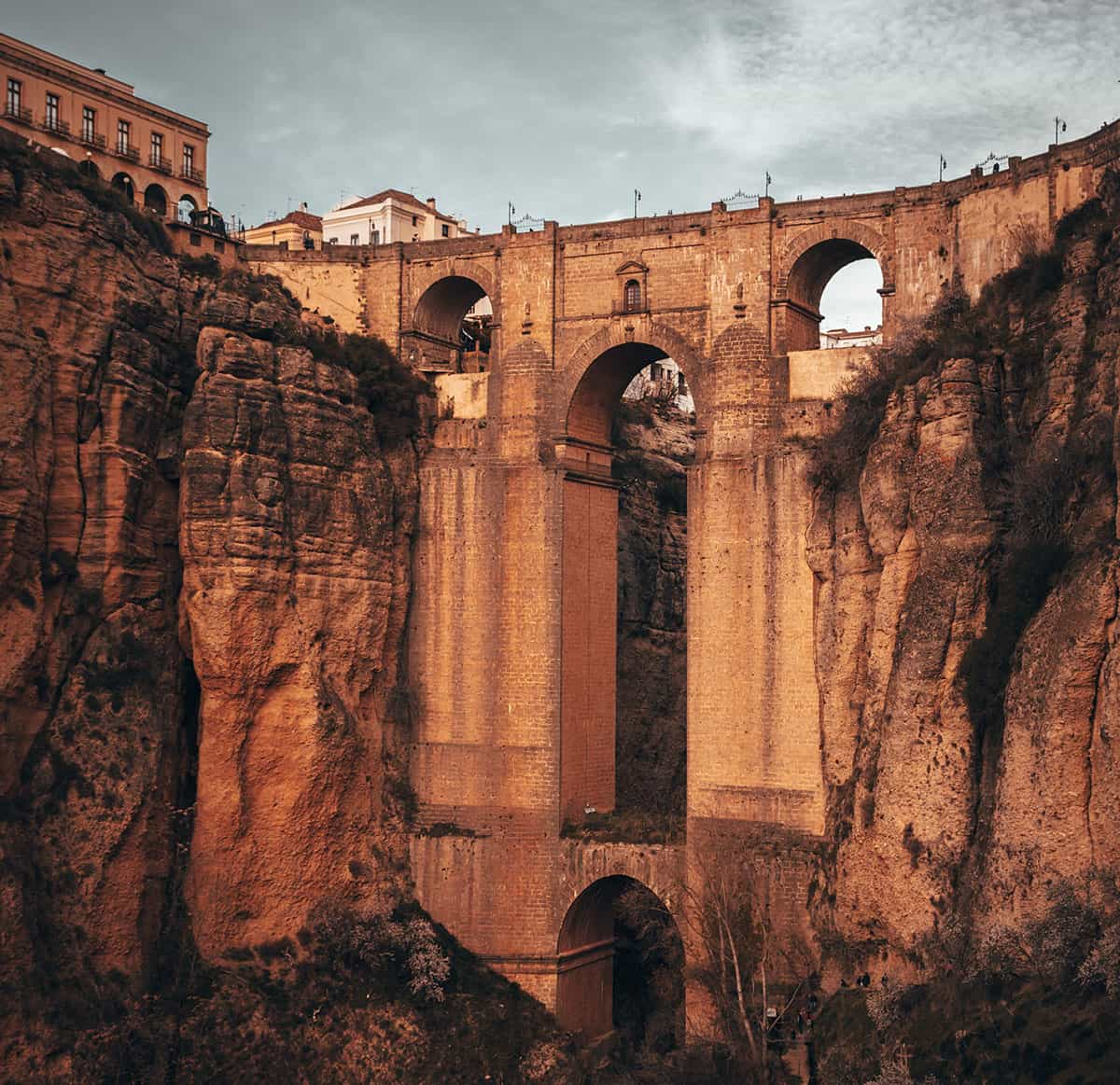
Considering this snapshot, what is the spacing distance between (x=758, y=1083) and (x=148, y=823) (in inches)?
547

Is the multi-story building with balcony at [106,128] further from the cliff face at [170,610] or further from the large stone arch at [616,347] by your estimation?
the large stone arch at [616,347]

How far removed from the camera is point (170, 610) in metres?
45.8

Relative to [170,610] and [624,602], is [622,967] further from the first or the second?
[170,610]

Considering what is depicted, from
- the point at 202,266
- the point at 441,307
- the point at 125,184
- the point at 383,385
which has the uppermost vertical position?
the point at 125,184

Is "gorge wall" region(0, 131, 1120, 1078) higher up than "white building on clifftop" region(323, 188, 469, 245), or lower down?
lower down

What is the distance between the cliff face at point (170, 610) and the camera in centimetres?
4244

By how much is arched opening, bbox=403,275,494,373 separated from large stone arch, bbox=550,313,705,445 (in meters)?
3.72

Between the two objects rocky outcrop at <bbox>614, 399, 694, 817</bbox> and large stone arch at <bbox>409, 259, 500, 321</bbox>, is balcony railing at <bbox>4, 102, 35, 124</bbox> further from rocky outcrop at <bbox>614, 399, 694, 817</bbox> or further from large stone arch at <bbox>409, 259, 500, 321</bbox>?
rocky outcrop at <bbox>614, 399, 694, 817</bbox>

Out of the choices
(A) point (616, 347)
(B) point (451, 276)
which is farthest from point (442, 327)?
(A) point (616, 347)

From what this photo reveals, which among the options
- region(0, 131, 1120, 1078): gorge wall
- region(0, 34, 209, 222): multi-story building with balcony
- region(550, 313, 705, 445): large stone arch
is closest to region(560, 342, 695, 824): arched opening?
region(550, 313, 705, 445): large stone arch

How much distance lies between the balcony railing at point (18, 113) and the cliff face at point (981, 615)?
21795 millimetres

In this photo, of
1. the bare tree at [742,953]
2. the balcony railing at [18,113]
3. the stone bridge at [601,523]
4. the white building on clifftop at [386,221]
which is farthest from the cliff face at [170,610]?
the white building on clifftop at [386,221]

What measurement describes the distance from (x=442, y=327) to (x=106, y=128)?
1025 centimetres

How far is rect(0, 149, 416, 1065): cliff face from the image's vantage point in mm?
42438
